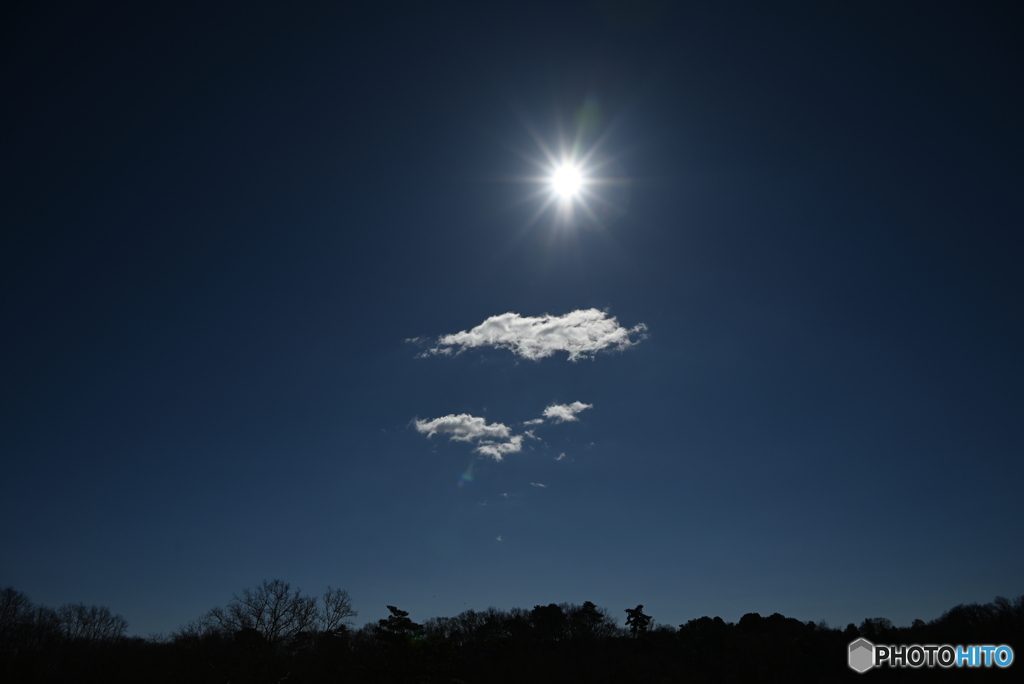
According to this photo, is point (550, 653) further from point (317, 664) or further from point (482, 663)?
point (317, 664)

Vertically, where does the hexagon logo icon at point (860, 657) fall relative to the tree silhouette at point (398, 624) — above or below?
below

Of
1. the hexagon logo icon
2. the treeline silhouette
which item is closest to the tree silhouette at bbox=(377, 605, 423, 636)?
the treeline silhouette

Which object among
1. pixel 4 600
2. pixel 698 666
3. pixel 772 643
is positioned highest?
pixel 4 600

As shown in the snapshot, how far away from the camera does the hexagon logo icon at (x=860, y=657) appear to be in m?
59.6

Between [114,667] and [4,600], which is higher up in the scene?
[4,600]

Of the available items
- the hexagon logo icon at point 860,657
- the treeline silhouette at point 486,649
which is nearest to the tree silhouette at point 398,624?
the treeline silhouette at point 486,649

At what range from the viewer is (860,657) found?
60.9 m

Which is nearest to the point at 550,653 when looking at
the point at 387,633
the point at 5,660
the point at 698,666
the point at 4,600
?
the point at 698,666

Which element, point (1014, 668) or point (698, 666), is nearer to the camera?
point (1014, 668)

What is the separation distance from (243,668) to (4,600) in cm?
4870

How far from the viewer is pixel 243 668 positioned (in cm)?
4822

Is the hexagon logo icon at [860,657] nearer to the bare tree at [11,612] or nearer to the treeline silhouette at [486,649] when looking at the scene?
the treeline silhouette at [486,649]

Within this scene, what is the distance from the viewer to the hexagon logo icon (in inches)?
2347

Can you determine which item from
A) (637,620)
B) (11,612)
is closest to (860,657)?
(637,620)
